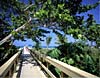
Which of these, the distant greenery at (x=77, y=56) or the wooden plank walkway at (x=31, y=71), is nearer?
the wooden plank walkway at (x=31, y=71)

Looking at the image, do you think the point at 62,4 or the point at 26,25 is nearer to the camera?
the point at 62,4

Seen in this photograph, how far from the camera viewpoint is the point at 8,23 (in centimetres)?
2006

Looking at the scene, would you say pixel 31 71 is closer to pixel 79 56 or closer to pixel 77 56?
pixel 77 56

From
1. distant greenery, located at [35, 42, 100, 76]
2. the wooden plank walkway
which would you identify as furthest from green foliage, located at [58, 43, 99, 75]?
the wooden plank walkway

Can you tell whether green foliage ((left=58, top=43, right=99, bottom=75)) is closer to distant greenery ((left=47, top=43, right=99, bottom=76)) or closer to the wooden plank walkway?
distant greenery ((left=47, top=43, right=99, bottom=76))

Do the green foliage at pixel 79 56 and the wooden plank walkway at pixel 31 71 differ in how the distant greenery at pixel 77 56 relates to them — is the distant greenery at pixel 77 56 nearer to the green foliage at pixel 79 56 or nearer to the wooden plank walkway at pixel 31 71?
the green foliage at pixel 79 56

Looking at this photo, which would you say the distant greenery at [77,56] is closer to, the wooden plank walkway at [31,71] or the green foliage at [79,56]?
the green foliage at [79,56]

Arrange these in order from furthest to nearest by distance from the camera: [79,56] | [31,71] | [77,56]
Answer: [79,56], [77,56], [31,71]

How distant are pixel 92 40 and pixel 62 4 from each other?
3018mm

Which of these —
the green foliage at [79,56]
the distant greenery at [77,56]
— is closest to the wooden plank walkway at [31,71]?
the distant greenery at [77,56]

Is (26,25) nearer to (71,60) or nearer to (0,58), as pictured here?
(0,58)

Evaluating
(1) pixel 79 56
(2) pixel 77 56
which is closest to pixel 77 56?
(2) pixel 77 56

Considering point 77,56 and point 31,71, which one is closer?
point 31,71

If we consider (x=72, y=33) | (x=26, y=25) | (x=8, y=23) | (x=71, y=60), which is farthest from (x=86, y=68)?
(x=8, y=23)
